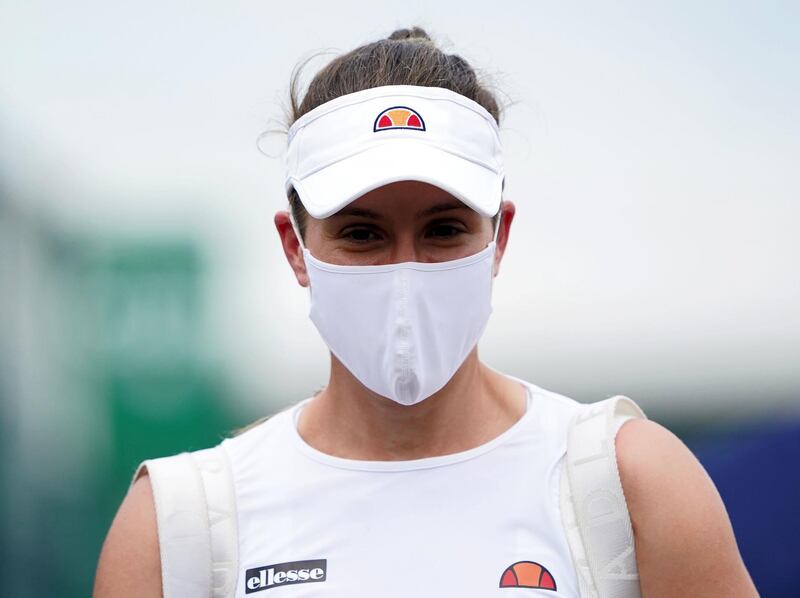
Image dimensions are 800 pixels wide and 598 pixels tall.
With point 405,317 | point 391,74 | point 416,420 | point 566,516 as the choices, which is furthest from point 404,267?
point 566,516

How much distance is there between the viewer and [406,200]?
8.42 feet

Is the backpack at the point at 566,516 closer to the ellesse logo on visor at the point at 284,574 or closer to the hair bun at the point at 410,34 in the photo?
the ellesse logo on visor at the point at 284,574

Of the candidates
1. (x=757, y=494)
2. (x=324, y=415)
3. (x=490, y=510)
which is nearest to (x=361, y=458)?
(x=324, y=415)

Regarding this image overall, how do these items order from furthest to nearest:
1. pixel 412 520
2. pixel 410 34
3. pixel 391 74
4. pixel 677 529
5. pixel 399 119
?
pixel 410 34 → pixel 391 74 → pixel 399 119 → pixel 412 520 → pixel 677 529

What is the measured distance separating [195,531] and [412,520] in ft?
1.59

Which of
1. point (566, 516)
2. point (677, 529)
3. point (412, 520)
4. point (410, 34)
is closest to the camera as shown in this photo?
point (677, 529)

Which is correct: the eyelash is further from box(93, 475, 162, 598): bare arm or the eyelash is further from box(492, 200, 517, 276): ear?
box(93, 475, 162, 598): bare arm

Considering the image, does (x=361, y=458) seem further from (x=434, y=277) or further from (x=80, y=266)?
(x=80, y=266)

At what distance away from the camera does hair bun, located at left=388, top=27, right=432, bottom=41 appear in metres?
3.14

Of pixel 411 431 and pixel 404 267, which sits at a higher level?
pixel 404 267

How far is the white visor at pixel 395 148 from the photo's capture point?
2.53 metres

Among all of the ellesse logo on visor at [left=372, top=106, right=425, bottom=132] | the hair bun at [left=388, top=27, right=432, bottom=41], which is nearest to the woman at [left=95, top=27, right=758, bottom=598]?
the ellesse logo on visor at [left=372, top=106, right=425, bottom=132]

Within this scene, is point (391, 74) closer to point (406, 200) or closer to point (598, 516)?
point (406, 200)

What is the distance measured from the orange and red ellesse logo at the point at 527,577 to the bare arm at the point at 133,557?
30.5 inches
